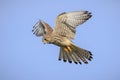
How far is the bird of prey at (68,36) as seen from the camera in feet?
26.1

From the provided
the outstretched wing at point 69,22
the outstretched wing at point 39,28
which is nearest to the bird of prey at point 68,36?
the outstretched wing at point 69,22

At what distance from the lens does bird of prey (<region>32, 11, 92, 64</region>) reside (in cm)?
796

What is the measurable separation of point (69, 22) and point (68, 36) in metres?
0.36

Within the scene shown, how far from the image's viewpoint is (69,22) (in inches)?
325

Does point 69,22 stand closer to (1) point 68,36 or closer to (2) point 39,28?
(1) point 68,36

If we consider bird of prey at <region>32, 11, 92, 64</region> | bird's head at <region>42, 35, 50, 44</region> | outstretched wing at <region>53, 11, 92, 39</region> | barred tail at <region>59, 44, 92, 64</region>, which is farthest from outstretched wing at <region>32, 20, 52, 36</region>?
barred tail at <region>59, 44, 92, 64</region>

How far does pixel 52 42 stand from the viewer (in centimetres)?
796

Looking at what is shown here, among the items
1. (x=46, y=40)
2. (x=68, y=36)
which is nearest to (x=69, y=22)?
(x=68, y=36)

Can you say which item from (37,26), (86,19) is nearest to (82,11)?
(86,19)

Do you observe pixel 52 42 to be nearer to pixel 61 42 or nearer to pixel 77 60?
pixel 61 42

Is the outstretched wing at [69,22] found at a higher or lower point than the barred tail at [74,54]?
higher

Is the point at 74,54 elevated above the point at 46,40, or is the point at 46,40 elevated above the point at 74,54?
the point at 46,40

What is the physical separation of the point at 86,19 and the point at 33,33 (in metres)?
1.99

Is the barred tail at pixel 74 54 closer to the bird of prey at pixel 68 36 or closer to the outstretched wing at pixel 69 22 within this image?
the bird of prey at pixel 68 36
